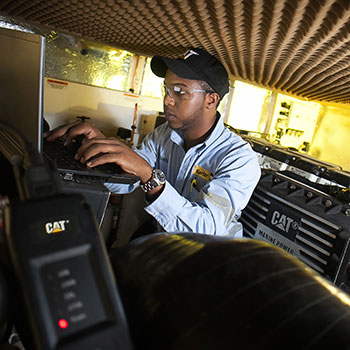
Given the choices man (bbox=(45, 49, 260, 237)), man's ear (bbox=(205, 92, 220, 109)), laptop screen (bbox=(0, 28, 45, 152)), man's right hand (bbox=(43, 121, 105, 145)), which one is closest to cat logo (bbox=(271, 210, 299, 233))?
man (bbox=(45, 49, 260, 237))

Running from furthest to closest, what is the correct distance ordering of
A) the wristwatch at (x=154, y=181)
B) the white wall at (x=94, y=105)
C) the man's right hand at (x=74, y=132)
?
the white wall at (x=94, y=105) → the man's right hand at (x=74, y=132) → the wristwatch at (x=154, y=181)

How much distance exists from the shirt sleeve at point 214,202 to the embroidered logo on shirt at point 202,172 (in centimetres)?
9

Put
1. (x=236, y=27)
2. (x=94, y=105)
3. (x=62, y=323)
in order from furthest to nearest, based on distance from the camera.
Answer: (x=94, y=105) → (x=236, y=27) → (x=62, y=323)

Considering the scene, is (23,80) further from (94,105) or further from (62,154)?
(94,105)

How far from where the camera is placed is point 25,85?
0.66 metres

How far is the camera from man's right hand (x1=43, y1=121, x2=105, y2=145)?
3.45 ft

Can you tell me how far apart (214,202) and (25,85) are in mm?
662

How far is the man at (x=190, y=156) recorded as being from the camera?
94 centimetres

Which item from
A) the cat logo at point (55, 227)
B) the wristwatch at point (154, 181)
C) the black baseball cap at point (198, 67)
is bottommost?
the wristwatch at point (154, 181)

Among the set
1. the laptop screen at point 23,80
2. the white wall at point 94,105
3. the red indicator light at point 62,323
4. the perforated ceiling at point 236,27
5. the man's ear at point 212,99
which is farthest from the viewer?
the white wall at point 94,105

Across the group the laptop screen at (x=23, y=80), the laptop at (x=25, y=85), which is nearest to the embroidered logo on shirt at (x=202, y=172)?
the laptop at (x=25, y=85)

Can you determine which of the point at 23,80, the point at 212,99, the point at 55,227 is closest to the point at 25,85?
the point at 23,80

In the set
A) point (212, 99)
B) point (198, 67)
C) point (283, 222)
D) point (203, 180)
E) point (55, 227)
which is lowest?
point (283, 222)

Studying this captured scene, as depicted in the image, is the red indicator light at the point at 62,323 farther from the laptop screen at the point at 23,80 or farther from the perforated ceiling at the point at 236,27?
the perforated ceiling at the point at 236,27
